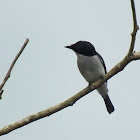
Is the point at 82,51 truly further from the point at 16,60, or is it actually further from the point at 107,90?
the point at 16,60

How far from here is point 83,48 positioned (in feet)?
23.5

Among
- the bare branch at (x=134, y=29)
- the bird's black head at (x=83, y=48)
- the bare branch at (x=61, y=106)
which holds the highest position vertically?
the bare branch at (x=134, y=29)

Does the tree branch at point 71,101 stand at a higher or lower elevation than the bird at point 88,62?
higher

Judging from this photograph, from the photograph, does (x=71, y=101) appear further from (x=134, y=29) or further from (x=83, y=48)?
(x=83, y=48)

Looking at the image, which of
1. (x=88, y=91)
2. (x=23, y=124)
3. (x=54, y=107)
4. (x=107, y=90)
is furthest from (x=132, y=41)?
(x=107, y=90)

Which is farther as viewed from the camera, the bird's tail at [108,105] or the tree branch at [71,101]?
the bird's tail at [108,105]

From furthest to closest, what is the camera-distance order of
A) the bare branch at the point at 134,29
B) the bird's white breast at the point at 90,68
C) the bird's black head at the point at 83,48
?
1. the bird's white breast at the point at 90,68
2. the bird's black head at the point at 83,48
3. the bare branch at the point at 134,29

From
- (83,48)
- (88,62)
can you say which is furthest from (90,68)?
(83,48)

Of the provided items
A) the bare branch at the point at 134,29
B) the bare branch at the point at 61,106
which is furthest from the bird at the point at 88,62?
the bare branch at the point at 134,29

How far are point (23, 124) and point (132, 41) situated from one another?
1.40 m

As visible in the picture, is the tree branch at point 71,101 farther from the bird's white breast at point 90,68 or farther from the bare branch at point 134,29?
the bird's white breast at point 90,68

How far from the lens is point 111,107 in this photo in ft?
29.3

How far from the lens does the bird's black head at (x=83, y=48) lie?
7006mm

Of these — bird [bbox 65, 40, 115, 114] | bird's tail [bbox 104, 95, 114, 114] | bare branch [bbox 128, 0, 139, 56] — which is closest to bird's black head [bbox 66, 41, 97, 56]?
bird [bbox 65, 40, 115, 114]
